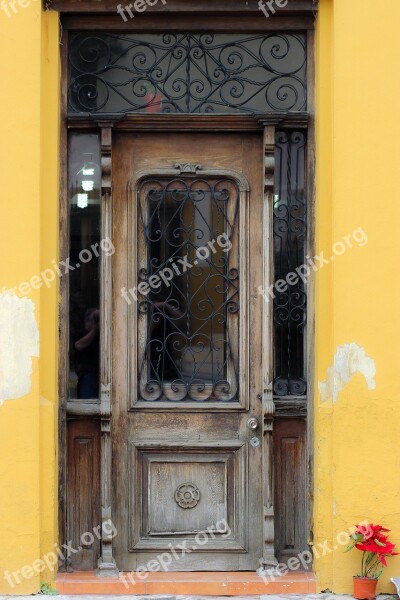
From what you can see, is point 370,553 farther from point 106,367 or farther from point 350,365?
point 106,367

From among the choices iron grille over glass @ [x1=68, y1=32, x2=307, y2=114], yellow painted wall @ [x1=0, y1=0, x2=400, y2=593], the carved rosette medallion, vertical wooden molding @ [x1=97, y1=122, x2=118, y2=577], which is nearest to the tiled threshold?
vertical wooden molding @ [x1=97, y1=122, x2=118, y2=577]

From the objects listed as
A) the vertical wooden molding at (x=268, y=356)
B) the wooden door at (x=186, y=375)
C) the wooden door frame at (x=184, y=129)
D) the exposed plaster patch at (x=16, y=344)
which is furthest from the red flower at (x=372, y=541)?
the exposed plaster patch at (x=16, y=344)

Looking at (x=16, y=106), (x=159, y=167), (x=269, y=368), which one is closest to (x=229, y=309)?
(x=269, y=368)

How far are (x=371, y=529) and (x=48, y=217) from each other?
2853 mm

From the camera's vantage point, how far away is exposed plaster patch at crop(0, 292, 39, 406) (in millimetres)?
5992

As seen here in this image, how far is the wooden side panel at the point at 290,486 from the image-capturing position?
20.7ft

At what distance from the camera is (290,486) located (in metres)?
6.32

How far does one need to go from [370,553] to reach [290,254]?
1995 millimetres

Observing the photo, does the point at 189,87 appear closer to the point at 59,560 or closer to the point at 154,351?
the point at 154,351

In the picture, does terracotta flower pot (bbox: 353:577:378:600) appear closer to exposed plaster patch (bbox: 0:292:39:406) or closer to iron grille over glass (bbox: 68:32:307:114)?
exposed plaster patch (bbox: 0:292:39:406)

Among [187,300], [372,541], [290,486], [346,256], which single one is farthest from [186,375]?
[372,541]

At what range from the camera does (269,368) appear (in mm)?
6234

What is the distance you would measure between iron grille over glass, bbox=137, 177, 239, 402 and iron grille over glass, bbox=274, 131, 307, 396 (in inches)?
11.3

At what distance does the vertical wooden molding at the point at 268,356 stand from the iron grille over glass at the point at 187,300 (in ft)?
0.69
